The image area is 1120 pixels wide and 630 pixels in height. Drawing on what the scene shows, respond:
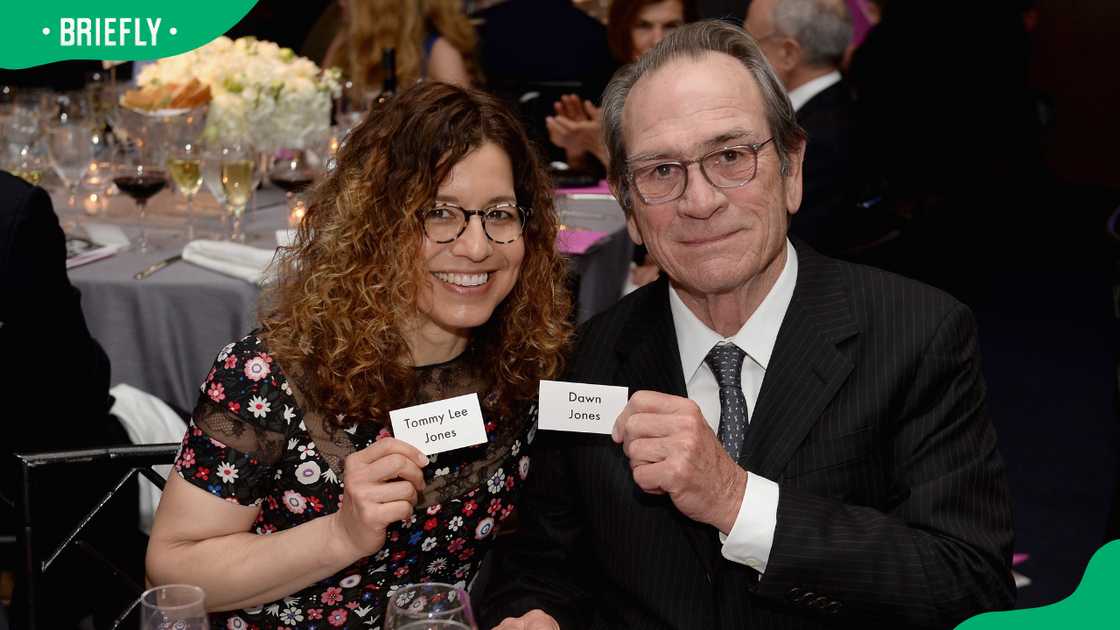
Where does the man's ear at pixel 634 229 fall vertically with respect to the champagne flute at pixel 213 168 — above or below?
above

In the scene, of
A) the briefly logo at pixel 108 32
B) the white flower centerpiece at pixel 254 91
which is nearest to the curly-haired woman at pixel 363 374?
the briefly logo at pixel 108 32

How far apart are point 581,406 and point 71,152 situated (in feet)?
9.14

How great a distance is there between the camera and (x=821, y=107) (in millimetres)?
4586

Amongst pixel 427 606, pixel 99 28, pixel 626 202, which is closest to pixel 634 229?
pixel 626 202

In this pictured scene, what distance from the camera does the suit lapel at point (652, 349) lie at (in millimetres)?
2057

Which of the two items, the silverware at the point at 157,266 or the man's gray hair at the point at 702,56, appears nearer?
the man's gray hair at the point at 702,56

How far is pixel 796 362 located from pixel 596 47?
4.62 metres

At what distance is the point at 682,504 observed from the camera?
176 cm

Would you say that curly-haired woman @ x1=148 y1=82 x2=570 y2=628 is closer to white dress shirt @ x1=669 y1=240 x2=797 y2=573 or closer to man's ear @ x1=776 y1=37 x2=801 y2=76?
white dress shirt @ x1=669 y1=240 x2=797 y2=573

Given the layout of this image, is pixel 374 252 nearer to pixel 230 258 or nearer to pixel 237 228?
pixel 230 258

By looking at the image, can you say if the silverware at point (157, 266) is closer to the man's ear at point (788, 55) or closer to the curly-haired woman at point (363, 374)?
the curly-haired woman at point (363, 374)

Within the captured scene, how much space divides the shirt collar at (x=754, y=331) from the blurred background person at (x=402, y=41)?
12.3 ft

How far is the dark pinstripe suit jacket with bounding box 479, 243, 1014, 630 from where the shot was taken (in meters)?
1.78

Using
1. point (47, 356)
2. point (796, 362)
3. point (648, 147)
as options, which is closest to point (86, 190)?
point (47, 356)
